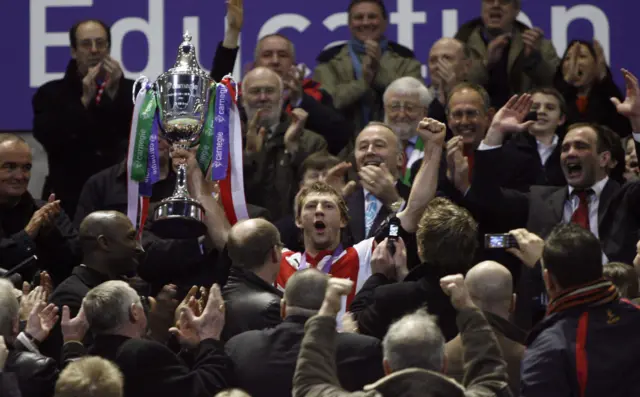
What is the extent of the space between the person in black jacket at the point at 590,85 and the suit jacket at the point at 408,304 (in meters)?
4.40

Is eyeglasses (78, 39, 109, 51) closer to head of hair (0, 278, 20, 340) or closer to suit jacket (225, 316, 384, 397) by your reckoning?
head of hair (0, 278, 20, 340)

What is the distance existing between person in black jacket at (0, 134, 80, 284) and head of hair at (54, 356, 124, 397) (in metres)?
3.71

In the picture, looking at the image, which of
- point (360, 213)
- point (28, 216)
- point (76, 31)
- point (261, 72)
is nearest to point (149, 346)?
point (360, 213)

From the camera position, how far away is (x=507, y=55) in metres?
12.0

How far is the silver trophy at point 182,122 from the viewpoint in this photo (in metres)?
8.71

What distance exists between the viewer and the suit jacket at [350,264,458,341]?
7.49m

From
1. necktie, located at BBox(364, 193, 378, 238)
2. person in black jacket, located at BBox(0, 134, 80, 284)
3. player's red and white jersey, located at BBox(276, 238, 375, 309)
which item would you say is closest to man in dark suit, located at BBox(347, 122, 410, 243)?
necktie, located at BBox(364, 193, 378, 238)

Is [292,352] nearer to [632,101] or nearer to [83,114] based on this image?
[632,101]

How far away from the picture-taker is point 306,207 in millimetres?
9148

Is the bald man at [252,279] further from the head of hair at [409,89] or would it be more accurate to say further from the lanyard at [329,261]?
the head of hair at [409,89]

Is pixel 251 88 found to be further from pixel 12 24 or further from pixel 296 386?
pixel 296 386

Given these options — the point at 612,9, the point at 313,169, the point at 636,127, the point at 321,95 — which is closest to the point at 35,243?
the point at 313,169

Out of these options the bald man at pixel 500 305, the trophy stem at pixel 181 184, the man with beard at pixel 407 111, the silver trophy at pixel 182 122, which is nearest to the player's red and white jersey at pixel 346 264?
the silver trophy at pixel 182 122

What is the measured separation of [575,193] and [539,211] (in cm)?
26
